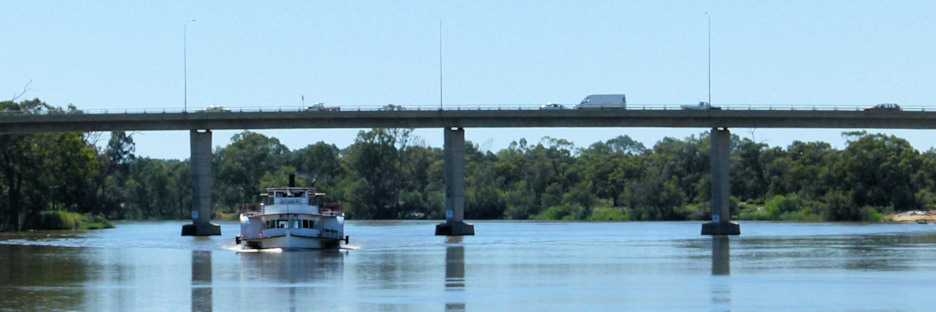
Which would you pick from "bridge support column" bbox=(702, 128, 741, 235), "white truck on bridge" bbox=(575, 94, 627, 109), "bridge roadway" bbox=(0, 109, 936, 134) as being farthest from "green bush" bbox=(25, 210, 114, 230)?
"bridge support column" bbox=(702, 128, 741, 235)

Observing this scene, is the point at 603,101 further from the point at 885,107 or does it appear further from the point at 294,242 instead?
the point at 294,242

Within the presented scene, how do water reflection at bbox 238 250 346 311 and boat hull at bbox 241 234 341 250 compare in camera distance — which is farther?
boat hull at bbox 241 234 341 250

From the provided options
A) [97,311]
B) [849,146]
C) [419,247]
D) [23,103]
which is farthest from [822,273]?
[849,146]

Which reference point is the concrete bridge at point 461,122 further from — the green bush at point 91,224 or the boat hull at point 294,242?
the green bush at point 91,224

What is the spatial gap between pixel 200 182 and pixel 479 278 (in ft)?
198

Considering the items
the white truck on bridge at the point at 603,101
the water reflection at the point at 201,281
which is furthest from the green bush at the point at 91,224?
the water reflection at the point at 201,281

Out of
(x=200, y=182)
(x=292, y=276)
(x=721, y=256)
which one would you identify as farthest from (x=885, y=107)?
(x=292, y=276)

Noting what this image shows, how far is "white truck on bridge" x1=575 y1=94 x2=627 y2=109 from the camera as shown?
350 feet

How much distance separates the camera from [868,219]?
163m

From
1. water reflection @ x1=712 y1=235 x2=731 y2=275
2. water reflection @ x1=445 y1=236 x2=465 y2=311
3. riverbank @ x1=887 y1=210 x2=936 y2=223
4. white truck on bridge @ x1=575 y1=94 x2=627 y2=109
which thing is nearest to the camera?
water reflection @ x1=445 y1=236 x2=465 y2=311

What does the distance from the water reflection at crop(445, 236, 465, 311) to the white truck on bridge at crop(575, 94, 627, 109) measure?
69.3 feet

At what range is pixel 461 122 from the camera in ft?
340

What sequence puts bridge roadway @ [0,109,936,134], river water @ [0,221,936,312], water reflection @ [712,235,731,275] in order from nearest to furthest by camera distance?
1. river water @ [0,221,936,312]
2. water reflection @ [712,235,731,275]
3. bridge roadway @ [0,109,936,134]

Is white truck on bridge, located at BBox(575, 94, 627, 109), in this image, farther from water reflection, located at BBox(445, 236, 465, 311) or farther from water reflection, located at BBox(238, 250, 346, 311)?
water reflection, located at BBox(238, 250, 346, 311)
